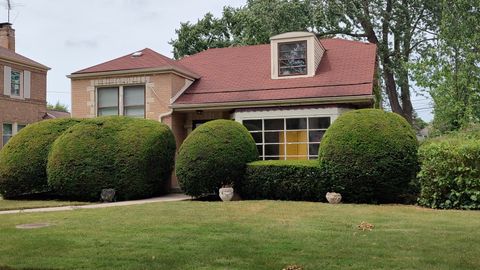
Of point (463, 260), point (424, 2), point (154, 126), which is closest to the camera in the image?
point (463, 260)

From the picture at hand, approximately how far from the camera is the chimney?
2891cm

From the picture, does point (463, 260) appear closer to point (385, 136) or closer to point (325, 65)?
point (385, 136)

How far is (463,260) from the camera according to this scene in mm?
5797

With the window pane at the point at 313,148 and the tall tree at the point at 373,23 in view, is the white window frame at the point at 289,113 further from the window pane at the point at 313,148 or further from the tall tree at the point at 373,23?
the tall tree at the point at 373,23

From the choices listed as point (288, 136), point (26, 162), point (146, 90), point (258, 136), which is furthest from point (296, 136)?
point (26, 162)

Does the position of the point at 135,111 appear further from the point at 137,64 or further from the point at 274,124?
the point at 274,124

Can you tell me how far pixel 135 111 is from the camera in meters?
17.5

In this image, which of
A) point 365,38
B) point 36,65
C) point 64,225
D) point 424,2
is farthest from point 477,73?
point 36,65

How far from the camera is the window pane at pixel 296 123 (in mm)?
15633

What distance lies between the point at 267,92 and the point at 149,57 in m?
5.08

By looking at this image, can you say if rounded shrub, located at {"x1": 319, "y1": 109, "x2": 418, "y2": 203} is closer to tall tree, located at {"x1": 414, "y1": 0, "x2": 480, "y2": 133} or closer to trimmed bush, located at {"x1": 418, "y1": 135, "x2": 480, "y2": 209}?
trimmed bush, located at {"x1": 418, "y1": 135, "x2": 480, "y2": 209}

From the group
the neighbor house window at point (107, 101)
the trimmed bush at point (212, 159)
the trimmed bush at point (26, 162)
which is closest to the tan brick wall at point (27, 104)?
the neighbor house window at point (107, 101)

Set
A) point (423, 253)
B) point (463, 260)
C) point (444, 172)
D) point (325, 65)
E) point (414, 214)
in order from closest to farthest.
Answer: point (463, 260)
point (423, 253)
point (414, 214)
point (444, 172)
point (325, 65)

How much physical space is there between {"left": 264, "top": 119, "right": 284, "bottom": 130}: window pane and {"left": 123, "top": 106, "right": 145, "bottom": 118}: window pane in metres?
4.75
